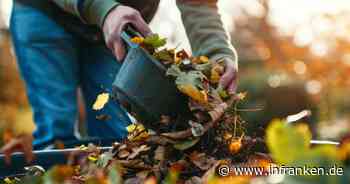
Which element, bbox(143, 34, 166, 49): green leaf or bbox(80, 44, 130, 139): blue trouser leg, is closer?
bbox(143, 34, 166, 49): green leaf

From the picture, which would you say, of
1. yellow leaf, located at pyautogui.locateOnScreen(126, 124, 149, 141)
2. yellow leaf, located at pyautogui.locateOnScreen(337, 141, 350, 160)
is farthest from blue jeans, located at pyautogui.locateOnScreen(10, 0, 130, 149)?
yellow leaf, located at pyautogui.locateOnScreen(337, 141, 350, 160)

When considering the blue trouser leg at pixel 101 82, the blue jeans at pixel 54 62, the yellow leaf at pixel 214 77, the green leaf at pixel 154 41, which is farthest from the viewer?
the blue trouser leg at pixel 101 82

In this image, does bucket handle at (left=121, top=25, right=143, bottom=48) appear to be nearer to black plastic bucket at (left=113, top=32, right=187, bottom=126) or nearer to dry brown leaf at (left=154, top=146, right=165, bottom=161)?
black plastic bucket at (left=113, top=32, right=187, bottom=126)

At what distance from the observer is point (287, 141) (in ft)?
1.83

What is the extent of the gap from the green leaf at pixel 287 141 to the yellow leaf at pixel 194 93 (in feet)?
2.50

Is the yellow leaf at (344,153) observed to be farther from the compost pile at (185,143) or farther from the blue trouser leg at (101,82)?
the blue trouser leg at (101,82)

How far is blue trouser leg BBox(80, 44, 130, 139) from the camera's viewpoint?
2.43 meters

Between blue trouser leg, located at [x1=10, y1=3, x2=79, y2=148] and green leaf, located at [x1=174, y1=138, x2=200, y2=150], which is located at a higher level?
blue trouser leg, located at [x1=10, y1=3, x2=79, y2=148]

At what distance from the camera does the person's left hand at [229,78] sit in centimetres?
162

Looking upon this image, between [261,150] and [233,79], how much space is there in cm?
26

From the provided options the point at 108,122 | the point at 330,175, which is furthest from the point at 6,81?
the point at 330,175

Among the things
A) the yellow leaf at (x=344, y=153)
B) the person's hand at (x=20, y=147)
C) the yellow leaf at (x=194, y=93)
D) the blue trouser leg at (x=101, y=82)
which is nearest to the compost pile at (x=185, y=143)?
the yellow leaf at (x=194, y=93)

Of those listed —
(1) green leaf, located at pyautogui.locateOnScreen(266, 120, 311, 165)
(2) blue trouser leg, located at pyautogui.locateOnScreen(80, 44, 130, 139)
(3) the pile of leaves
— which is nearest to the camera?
(1) green leaf, located at pyautogui.locateOnScreen(266, 120, 311, 165)

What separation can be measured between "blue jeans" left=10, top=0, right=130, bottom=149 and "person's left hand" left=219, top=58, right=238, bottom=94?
539mm
